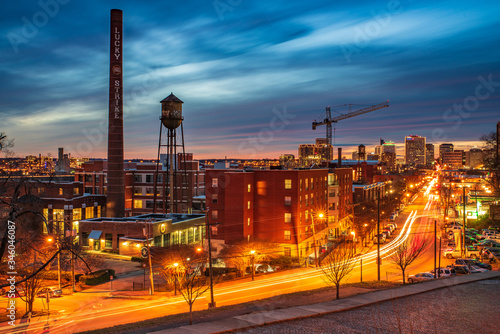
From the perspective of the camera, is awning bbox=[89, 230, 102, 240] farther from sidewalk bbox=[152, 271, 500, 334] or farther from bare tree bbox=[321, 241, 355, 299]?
sidewalk bbox=[152, 271, 500, 334]

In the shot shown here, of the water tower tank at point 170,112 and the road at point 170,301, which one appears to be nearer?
the road at point 170,301

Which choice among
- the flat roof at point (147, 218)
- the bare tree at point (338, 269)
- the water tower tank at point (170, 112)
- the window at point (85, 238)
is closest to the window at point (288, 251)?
the bare tree at point (338, 269)

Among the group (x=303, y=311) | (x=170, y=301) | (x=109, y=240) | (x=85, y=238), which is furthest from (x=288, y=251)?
(x=303, y=311)

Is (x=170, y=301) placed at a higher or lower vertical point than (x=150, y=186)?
lower

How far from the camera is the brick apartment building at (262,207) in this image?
53469mm

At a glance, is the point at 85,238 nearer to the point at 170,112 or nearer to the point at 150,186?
the point at 170,112

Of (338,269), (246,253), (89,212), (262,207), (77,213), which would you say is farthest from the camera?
(89,212)

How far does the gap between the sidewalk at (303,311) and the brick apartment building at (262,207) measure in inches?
1174

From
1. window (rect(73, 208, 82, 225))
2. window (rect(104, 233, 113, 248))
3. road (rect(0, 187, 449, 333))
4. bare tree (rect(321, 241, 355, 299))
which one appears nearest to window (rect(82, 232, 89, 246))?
window (rect(104, 233, 113, 248))

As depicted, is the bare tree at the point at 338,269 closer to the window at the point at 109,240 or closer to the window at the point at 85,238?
the window at the point at 109,240

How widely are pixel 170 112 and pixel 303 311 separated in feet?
165

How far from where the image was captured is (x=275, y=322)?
16.2 meters

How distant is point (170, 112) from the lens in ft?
207

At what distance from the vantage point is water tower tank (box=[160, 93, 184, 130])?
6297cm
